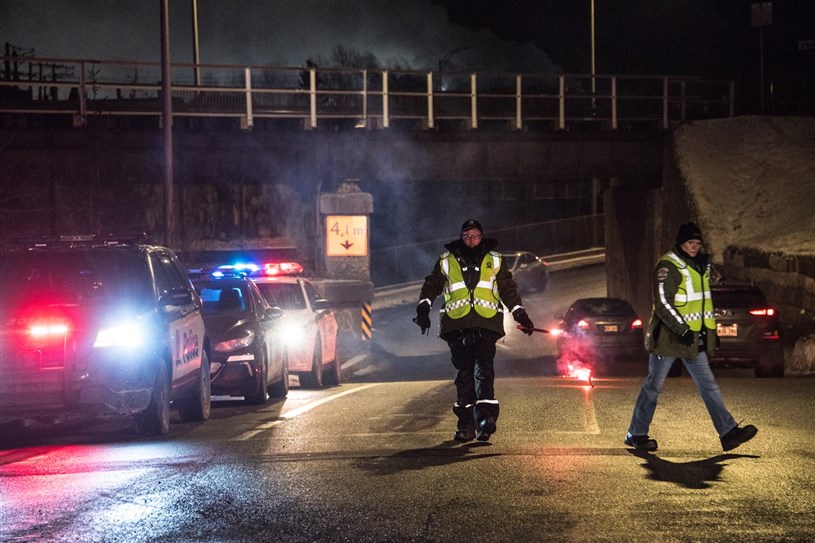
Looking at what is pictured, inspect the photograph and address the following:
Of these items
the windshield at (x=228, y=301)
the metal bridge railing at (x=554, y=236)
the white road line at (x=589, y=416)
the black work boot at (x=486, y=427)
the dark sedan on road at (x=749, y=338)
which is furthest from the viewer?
the metal bridge railing at (x=554, y=236)

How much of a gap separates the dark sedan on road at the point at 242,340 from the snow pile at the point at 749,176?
14.7 metres

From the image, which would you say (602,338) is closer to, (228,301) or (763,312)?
(763,312)

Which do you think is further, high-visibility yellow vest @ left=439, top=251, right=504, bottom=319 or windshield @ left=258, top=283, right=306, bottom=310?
windshield @ left=258, top=283, right=306, bottom=310

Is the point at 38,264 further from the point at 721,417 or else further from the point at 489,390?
the point at 721,417

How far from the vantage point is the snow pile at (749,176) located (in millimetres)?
30484

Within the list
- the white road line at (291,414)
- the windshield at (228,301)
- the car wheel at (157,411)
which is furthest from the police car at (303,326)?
the car wheel at (157,411)

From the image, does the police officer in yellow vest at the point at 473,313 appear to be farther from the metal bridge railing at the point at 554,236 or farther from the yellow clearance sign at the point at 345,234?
the metal bridge railing at the point at 554,236

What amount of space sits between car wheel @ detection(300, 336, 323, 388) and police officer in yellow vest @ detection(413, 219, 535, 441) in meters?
8.48

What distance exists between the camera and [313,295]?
19562 millimetres

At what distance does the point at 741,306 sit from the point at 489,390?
1098 cm

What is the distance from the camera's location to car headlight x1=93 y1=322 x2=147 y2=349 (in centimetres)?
1176

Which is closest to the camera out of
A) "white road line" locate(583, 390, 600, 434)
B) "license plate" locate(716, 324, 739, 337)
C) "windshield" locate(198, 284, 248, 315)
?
"white road line" locate(583, 390, 600, 434)

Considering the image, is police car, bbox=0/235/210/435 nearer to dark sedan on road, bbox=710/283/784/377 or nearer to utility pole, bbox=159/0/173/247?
dark sedan on road, bbox=710/283/784/377

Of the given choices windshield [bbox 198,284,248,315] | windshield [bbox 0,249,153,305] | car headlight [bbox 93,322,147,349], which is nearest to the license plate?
windshield [bbox 198,284,248,315]
